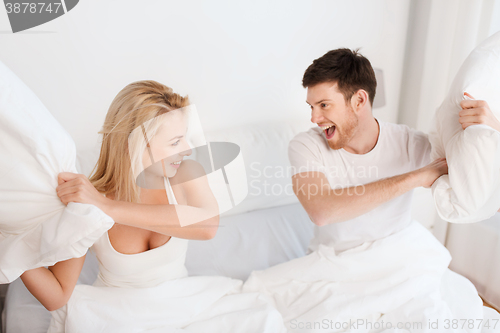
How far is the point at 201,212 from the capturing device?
0.91 meters

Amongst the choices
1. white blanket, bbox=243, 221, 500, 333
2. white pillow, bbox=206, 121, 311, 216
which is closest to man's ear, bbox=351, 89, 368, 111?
white blanket, bbox=243, 221, 500, 333

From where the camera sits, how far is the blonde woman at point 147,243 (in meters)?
0.79

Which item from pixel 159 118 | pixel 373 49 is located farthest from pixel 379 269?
pixel 373 49

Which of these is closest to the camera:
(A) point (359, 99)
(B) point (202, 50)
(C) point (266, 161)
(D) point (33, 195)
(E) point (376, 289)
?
(D) point (33, 195)

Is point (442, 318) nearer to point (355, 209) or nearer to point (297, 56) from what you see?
point (355, 209)

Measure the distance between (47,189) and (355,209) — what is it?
798 millimetres

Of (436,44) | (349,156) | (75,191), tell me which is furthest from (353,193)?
(436,44)

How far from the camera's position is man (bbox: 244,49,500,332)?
39.7 inches

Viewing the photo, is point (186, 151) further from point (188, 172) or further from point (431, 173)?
point (431, 173)

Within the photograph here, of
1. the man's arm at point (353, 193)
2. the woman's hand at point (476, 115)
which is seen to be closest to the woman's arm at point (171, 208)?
the man's arm at point (353, 193)

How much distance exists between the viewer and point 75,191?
734mm

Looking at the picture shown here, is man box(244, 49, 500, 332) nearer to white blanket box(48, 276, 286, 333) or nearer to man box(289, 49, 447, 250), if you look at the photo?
man box(289, 49, 447, 250)

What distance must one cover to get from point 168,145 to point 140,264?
34cm

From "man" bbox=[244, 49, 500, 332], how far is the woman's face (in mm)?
452
